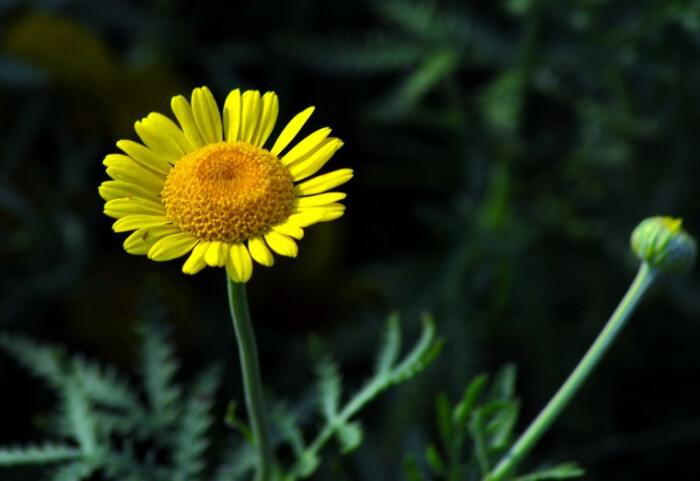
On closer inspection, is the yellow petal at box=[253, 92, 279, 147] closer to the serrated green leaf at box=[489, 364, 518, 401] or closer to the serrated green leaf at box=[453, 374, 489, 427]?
the serrated green leaf at box=[453, 374, 489, 427]

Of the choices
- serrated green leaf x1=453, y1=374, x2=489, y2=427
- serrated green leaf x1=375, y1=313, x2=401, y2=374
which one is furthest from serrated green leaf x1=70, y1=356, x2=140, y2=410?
serrated green leaf x1=453, y1=374, x2=489, y2=427

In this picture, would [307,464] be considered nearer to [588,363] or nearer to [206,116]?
[588,363]

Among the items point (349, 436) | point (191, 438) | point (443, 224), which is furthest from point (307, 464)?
point (443, 224)

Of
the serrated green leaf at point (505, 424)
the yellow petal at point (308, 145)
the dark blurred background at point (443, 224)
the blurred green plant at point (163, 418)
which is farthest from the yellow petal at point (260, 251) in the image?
the dark blurred background at point (443, 224)

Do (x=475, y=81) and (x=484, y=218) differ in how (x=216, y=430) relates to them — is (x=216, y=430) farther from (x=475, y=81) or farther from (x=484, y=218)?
(x=475, y=81)

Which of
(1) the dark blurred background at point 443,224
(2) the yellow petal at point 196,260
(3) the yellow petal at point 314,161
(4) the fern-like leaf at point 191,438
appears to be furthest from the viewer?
(1) the dark blurred background at point 443,224

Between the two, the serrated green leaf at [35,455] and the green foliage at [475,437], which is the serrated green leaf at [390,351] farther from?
the serrated green leaf at [35,455]

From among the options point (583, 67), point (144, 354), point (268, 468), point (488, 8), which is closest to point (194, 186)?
point (268, 468)
